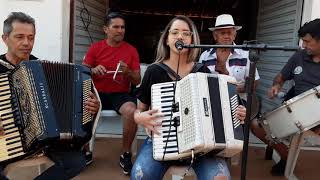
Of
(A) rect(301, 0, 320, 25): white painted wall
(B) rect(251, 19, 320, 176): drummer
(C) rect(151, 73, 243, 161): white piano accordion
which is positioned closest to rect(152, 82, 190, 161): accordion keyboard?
(C) rect(151, 73, 243, 161): white piano accordion

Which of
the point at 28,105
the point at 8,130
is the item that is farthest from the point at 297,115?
the point at 8,130

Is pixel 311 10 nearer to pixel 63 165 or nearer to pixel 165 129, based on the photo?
pixel 165 129

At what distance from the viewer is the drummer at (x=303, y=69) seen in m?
2.96

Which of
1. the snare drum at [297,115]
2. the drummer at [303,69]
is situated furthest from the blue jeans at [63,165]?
the drummer at [303,69]

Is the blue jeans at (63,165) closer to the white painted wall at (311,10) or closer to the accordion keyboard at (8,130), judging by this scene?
the accordion keyboard at (8,130)

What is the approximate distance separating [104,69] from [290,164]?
67.4 inches

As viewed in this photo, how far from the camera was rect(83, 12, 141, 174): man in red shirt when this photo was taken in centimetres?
324

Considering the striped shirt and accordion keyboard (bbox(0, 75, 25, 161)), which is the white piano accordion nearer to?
accordion keyboard (bbox(0, 75, 25, 161))

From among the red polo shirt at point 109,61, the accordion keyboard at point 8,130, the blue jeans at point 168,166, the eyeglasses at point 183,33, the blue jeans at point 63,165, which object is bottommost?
the blue jeans at point 63,165

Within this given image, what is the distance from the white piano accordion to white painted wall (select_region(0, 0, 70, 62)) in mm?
1936

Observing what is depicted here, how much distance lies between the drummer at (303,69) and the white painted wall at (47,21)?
6.77ft

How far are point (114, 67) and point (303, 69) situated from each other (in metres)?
1.64

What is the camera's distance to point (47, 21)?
3.64m

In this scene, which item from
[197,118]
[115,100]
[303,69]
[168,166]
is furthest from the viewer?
[115,100]
